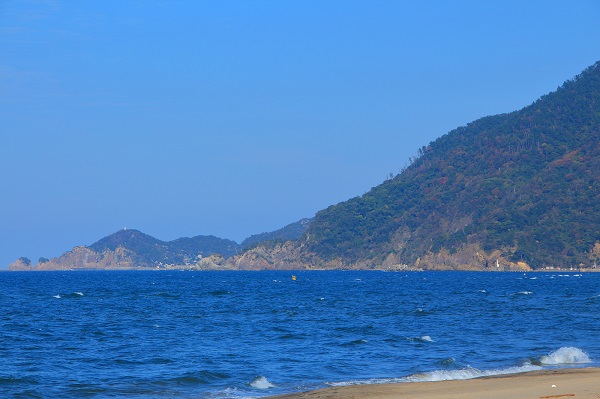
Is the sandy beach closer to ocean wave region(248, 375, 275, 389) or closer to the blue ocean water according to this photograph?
the blue ocean water

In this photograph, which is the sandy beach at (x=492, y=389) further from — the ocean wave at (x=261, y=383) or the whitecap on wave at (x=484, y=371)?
the ocean wave at (x=261, y=383)

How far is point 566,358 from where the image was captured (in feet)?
105

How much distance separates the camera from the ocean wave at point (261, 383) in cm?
2752

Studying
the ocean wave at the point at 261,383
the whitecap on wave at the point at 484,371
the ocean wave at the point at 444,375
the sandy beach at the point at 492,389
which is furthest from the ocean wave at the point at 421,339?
the ocean wave at the point at 261,383

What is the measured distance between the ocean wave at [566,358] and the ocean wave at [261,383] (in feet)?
36.4

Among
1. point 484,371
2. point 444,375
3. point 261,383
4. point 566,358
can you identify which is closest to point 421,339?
point 566,358

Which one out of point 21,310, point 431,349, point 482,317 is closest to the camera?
point 431,349

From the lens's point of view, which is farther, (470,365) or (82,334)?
(82,334)

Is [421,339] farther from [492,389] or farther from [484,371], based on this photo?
[492,389]

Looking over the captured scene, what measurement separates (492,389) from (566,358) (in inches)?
394

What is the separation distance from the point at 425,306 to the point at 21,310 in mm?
32960

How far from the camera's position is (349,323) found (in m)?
51.1

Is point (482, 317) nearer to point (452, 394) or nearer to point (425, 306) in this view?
point (425, 306)

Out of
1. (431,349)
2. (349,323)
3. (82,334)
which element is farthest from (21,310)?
(431,349)
